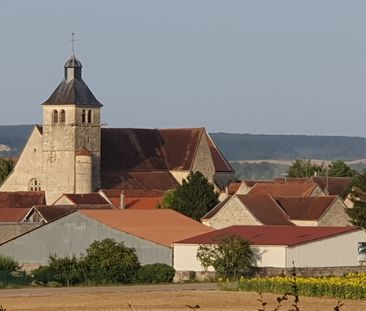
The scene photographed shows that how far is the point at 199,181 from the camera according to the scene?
101500 mm

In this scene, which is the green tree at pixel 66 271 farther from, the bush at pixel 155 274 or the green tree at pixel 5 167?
the green tree at pixel 5 167

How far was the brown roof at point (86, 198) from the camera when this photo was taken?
10231cm

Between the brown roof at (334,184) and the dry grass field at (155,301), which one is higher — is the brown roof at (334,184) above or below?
above

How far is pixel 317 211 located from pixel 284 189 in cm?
1352

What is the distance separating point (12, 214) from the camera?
92500 millimetres

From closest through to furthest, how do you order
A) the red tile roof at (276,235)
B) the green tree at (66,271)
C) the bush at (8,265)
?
the green tree at (66,271) < the red tile roof at (276,235) < the bush at (8,265)

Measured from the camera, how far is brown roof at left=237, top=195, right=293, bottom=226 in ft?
293

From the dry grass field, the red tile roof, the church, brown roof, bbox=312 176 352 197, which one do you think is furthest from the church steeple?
the dry grass field

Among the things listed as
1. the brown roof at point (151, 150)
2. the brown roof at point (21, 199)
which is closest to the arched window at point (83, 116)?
the brown roof at point (151, 150)

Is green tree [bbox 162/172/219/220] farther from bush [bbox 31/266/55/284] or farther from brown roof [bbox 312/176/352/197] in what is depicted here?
bush [bbox 31/266/55/284]

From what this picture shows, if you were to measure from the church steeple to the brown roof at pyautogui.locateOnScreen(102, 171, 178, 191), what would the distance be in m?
7.66

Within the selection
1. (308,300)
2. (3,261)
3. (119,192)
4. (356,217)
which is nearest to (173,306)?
(308,300)

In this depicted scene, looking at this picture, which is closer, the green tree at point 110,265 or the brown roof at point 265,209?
the green tree at point 110,265

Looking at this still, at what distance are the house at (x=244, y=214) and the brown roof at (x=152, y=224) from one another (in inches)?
254
